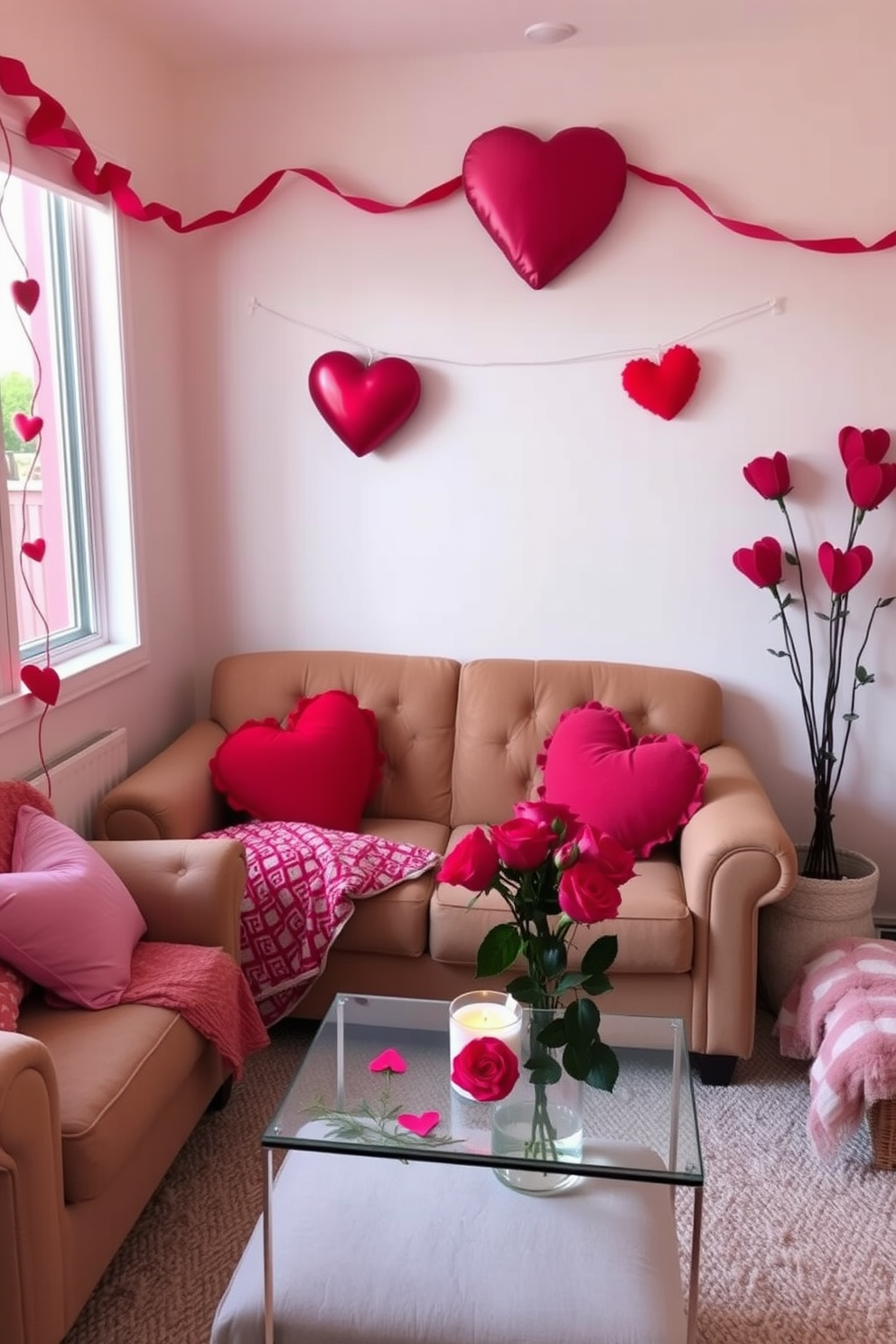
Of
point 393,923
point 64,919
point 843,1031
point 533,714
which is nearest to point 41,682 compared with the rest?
point 64,919

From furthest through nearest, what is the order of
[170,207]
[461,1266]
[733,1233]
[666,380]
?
[170,207] < [666,380] < [733,1233] < [461,1266]

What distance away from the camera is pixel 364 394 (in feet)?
10.2

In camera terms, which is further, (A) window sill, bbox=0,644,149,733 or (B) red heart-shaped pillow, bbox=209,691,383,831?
(B) red heart-shaped pillow, bbox=209,691,383,831

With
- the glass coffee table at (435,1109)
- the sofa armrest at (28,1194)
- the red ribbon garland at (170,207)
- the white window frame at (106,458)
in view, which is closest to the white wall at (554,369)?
the red ribbon garland at (170,207)

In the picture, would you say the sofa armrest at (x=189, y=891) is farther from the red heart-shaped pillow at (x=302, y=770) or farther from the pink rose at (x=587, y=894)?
the pink rose at (x=587, y=894)

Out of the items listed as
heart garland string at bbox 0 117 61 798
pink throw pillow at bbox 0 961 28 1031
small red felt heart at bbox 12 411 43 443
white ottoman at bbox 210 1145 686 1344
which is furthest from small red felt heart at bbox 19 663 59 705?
white ottoman at bbox 210 1145 686 1344

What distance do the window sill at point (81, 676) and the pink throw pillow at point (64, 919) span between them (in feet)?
1.11

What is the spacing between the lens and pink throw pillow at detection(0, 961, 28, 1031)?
182 centimetres

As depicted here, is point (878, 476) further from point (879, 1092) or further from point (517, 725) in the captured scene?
point (879, 1092)

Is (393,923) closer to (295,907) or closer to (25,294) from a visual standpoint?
(295,907)

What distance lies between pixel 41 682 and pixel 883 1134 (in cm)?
203

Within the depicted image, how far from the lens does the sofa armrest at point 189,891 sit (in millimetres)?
2283

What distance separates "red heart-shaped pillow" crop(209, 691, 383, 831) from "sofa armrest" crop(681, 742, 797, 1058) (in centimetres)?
89

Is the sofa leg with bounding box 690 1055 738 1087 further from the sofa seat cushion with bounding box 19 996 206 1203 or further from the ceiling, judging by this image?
the ceiling
